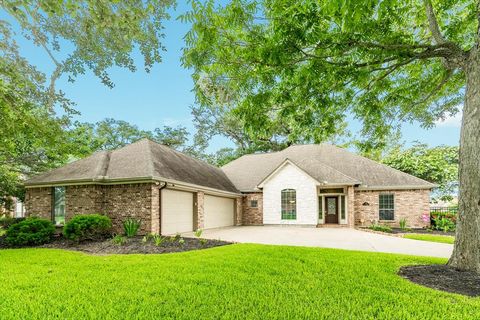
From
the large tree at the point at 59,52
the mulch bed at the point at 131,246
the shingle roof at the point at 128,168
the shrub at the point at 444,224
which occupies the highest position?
the large tree at the point at 59,52

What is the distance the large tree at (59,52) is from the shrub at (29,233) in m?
3.55

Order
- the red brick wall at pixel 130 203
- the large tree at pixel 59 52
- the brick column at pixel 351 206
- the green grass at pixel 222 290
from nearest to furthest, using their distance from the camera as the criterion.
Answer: the green grass at pixel 222 290 → the large tree at pixel 59 52 → the red brick wall at pixel 130 203 → the brick column at pixel 351 206

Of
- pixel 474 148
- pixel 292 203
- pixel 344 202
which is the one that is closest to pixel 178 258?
pixel 474 148

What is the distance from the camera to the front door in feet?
65.0

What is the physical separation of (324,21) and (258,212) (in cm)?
1594

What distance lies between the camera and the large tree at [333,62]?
221 inches

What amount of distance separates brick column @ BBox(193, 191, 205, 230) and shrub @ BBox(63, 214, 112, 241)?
198 inches

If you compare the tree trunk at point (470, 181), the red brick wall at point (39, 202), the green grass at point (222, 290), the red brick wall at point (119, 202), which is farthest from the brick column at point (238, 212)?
the tree trunk at point (470, 181)

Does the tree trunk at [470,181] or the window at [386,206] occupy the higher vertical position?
the tree trunk at [470,181]

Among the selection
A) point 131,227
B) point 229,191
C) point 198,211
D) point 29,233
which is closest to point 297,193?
point 229,191

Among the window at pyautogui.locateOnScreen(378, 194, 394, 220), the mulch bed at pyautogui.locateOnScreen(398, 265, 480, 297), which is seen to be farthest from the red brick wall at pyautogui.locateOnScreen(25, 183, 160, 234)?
the window at pyautogui.locateOnScreen(378, 194, 394, 220)

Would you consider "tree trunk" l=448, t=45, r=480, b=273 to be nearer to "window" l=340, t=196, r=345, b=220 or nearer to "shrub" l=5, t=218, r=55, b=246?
"shrub" l=5, t=218, r=55, b=246

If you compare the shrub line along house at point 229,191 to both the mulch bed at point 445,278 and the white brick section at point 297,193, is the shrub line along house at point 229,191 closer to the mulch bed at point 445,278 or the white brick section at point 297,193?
the white brick section at point 297,193

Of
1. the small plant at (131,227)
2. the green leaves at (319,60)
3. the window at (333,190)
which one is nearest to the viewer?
the green leaves at (319,60)
